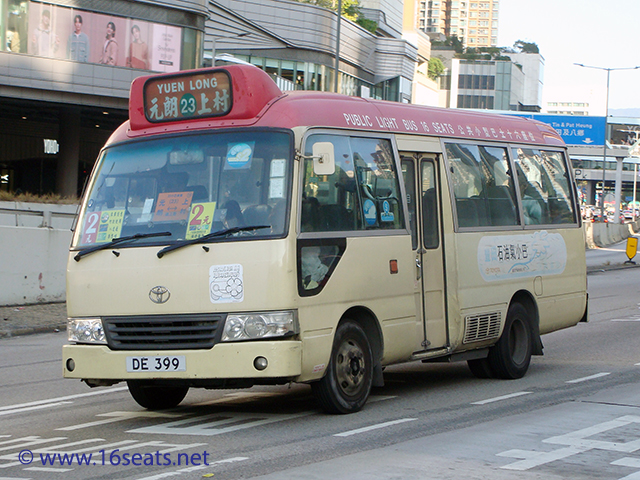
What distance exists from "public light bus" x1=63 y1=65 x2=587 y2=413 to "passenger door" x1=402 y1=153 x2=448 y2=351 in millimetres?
19

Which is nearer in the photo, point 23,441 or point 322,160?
point 23,441

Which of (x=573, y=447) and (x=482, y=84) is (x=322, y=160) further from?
(x=482, y=84)

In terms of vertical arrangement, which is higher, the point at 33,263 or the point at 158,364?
the point at 33,263

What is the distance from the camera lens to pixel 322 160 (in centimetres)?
760

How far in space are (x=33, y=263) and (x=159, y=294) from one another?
39.2ft

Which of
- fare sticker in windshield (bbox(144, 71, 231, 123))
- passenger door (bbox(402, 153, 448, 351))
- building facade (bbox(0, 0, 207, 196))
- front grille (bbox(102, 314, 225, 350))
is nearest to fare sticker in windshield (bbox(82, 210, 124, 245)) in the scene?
front grille (bbox(102, 314, 225, 350))

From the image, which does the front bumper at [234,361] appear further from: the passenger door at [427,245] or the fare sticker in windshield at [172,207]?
the passenger door at [427,245]

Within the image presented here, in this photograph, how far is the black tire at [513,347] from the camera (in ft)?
34.0

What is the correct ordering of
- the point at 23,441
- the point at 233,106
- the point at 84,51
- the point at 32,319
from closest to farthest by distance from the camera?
the point at 23,441 → the point at 233,106 → the point at 32,319 → the point at 84,51

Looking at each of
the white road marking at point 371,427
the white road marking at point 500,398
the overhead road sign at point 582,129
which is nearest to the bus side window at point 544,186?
the white road marking at point 500,398

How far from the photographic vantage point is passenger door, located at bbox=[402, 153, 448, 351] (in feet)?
29.6

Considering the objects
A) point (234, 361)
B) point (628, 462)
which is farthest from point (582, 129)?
point (628, 462)

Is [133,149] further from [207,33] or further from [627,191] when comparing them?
[627,191]

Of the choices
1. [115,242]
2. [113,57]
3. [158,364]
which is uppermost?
[113,57]
